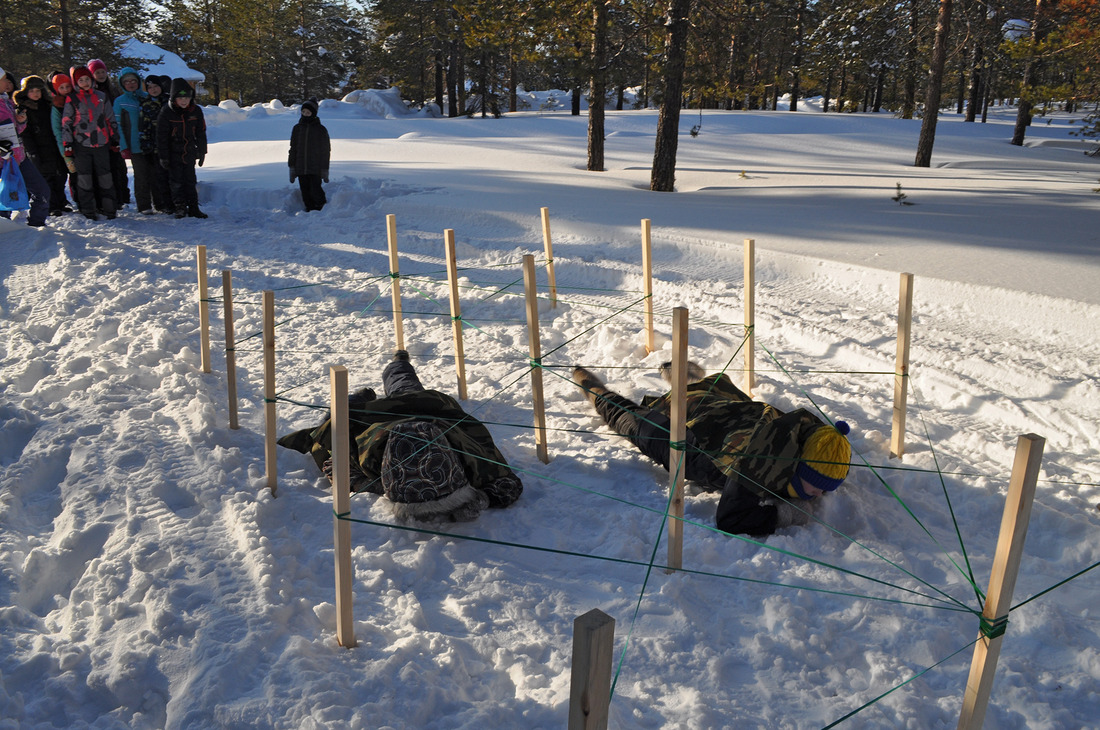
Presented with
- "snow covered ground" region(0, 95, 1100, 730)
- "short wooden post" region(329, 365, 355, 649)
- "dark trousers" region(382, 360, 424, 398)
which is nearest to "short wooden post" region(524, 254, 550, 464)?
"snow covered ground" region(0, 95, 1100, 730)

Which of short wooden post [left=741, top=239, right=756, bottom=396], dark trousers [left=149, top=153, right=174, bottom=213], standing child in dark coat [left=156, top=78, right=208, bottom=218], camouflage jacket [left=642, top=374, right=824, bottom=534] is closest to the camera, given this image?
camouflage jacket [left=642, top=374, right=824, bottom=534]

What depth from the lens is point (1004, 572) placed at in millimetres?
2031

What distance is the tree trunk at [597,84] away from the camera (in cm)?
1084

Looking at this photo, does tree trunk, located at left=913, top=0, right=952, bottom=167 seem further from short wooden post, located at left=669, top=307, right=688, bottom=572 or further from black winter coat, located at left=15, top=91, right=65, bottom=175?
black winter coat, located at left=15, top=91, right=65, bottom=175

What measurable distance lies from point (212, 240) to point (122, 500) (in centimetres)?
623

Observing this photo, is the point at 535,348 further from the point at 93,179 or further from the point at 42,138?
the point at 42,138

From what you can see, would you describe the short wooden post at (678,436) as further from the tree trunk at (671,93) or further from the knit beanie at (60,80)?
the knit beanie at (60,80)

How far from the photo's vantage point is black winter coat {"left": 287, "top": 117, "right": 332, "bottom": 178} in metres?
9.48

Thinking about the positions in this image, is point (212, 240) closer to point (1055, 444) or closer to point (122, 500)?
point (122, 500)

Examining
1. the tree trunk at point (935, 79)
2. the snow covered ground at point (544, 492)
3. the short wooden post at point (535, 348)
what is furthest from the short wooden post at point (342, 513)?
the tree trunk at point (935, 79)

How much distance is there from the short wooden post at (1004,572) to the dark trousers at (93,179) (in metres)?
10.2

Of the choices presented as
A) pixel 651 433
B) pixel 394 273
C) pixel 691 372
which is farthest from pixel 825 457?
pixel 394 273

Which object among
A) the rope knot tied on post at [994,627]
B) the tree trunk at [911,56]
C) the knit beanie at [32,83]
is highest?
the tree trunk at [911,56]

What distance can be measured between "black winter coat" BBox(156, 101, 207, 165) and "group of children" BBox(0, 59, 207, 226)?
0.01m
